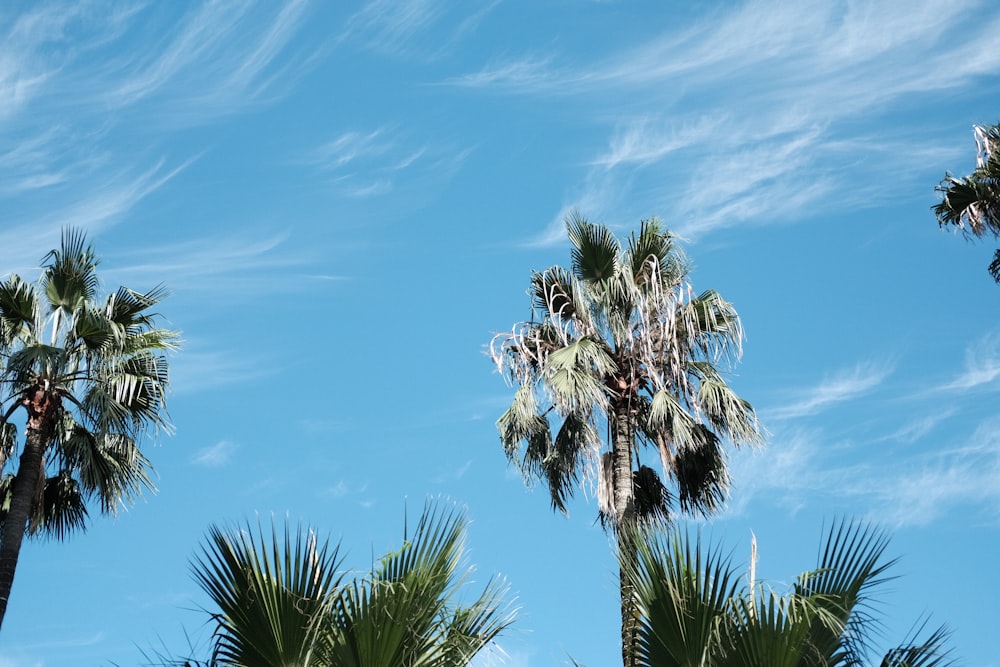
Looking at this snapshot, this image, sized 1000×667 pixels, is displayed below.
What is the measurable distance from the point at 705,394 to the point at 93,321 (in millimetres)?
8534

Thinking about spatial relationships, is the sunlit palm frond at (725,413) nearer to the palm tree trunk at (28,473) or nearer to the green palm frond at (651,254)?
the green palm frond at (651,254)

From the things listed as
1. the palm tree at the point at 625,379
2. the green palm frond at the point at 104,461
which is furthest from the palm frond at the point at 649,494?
the green palm frond at the point at 104,461

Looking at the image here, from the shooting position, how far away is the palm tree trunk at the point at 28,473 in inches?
600

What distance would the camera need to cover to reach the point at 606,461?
1659 centimetres

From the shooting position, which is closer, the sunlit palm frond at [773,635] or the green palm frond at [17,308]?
the sunlit palm frond at [773,635]

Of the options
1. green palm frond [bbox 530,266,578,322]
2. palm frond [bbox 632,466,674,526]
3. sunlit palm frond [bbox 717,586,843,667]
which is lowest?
sunlit palm frond [bbox 717,586,843,667]

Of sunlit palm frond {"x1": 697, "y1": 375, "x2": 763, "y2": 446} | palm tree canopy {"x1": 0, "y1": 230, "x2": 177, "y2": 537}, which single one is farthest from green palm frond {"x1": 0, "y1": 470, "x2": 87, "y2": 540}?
sunlit palm frond {"x1": 697, "y1": 375, "x2": 763, "y2": 446}

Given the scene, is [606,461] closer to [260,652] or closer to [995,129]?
[995,129]

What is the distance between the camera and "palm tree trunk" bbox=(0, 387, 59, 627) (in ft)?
50.0

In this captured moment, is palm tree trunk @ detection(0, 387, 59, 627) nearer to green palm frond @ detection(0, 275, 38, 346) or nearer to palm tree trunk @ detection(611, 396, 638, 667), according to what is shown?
green palm frond @ detection(0, 275, 38, 346)

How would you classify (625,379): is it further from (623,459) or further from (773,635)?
(773,635)

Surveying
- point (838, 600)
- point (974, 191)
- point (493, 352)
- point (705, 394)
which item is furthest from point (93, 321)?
point (974, 191)

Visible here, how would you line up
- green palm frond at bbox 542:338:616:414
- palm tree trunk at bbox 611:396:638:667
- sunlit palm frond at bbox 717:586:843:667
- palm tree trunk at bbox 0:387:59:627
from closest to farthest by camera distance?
1. sunlit palm frond at bbox 717:586:843:667
2. palm tree trunk at bbox 0:387:59:627
3. palm tree trunk at bbox 611:396:638:667
4. green palm frond at bbox 542:338:616:414

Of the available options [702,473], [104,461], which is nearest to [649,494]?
[702,473]
